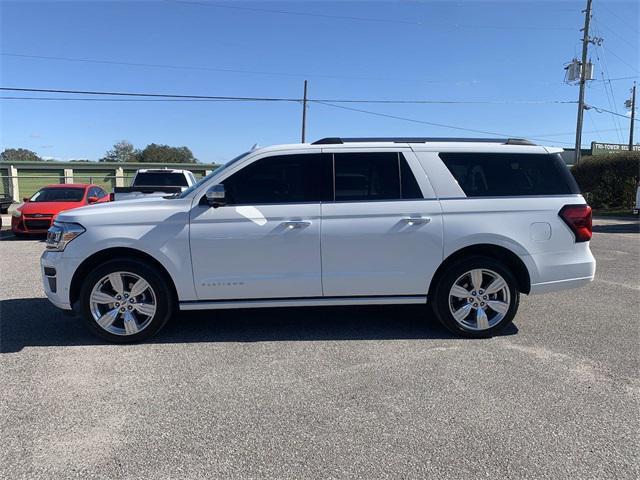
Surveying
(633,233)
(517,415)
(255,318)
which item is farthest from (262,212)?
(633,233)

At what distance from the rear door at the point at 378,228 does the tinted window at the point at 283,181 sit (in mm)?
133

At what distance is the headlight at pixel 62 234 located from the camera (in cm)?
446

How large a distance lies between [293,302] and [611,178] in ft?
81.5

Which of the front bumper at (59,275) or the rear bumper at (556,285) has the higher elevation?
the front bumper at (59,275)

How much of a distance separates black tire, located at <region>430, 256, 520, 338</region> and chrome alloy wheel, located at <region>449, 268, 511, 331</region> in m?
0.02

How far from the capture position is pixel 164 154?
82188 millimetres

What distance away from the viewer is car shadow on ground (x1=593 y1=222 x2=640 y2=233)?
51.3 ft

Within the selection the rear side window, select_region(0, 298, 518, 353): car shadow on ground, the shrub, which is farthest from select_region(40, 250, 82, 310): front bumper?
the shrub

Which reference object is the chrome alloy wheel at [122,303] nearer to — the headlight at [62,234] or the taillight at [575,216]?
the headlight at [62,234]

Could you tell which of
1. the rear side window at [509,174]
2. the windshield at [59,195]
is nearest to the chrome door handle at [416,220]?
the rear side window at [509,174]

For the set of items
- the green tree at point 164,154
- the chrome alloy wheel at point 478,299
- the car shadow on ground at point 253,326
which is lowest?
the car shadow on ground at point 253,326

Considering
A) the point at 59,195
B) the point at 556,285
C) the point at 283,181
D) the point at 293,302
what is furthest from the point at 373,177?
the point at 59,195

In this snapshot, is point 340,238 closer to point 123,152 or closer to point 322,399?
point 322,399

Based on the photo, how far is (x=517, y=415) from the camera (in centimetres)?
324
